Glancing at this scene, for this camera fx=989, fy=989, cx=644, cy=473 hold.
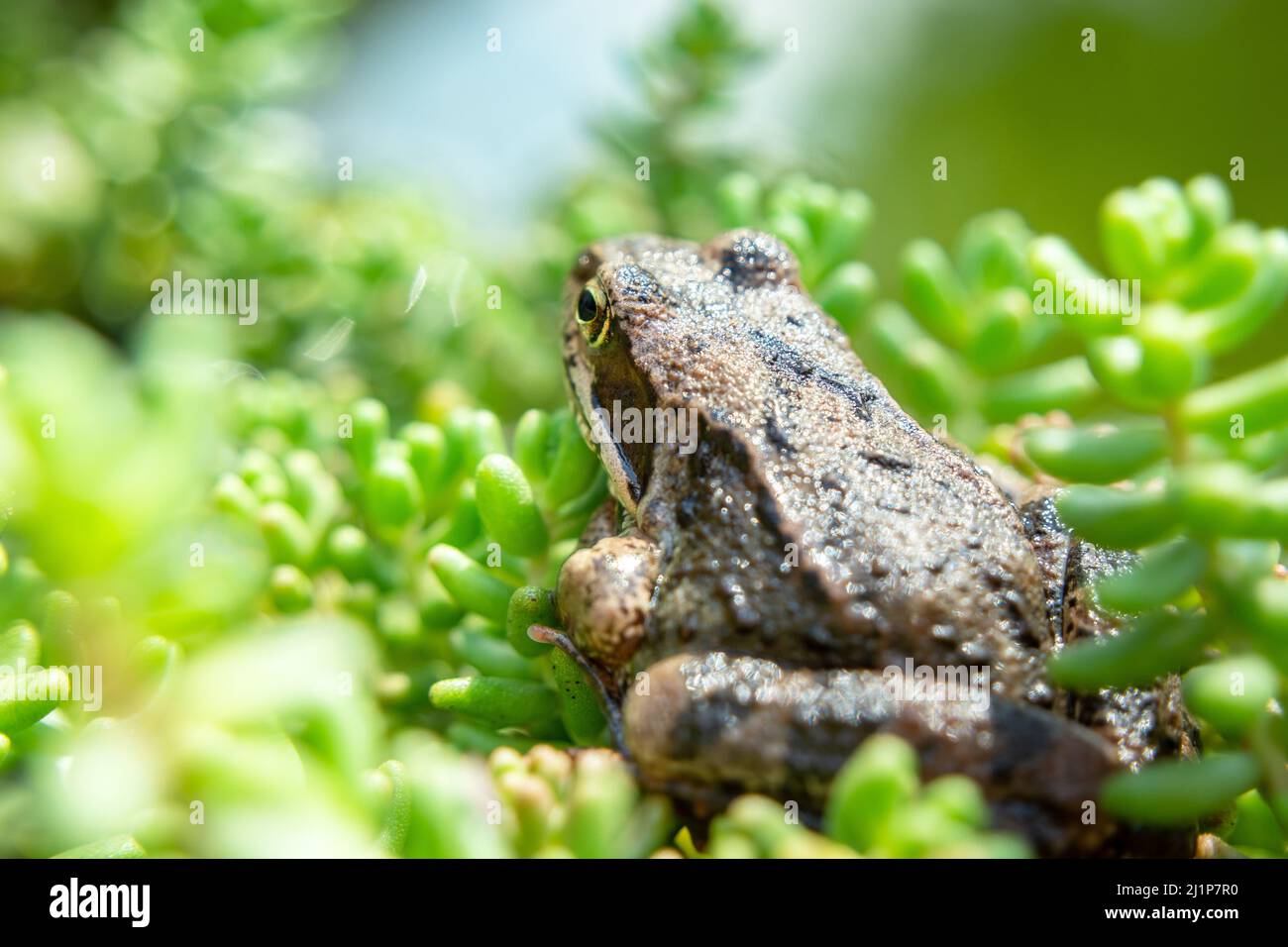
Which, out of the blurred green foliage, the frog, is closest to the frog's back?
the frog

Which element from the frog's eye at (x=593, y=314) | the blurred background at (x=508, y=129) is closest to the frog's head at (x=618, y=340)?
the frog's eye at (x=593, y=314)

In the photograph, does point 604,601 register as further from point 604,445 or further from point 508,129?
point 508,129

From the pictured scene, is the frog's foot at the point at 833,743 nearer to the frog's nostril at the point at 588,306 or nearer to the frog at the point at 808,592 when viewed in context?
the frog at the point at 808,592

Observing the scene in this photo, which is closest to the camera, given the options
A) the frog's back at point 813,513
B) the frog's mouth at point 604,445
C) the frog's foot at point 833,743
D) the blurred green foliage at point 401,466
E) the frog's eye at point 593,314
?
the blurred green foliage at point 401,466

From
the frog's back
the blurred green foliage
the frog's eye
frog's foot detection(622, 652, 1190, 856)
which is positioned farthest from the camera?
the frog's eye

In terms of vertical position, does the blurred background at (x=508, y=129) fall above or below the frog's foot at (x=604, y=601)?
above

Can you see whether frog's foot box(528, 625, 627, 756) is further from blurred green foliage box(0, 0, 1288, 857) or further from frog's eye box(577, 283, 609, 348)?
frog's eye box(577, 283, 609, 348)

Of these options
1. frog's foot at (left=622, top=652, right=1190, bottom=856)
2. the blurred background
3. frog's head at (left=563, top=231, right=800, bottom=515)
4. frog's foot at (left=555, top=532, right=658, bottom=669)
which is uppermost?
the blurred background
